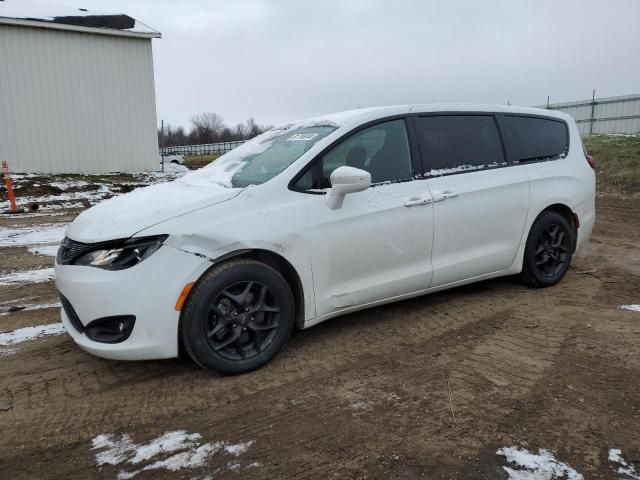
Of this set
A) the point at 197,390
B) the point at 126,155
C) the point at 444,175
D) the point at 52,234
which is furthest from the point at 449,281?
the point at 126,155

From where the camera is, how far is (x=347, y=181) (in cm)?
333

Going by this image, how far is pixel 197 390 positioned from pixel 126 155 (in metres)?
15.1

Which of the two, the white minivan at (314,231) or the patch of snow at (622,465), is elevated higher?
the white minivan at (314,231)

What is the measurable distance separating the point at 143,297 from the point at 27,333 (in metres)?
1.70

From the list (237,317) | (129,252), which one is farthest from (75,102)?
(237,317)

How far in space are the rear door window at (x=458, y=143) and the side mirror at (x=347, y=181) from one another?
2.72 ft

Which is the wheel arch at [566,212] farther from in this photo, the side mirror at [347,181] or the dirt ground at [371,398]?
the side mirror at [347,181]

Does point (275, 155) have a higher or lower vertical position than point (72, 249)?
higher

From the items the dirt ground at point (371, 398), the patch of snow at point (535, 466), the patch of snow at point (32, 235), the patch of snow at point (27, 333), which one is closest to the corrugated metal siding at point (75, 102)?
the patch of snow at point (32, 235)

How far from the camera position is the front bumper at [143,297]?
9.49 ft

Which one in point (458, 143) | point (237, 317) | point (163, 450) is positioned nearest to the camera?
point (163, 450)

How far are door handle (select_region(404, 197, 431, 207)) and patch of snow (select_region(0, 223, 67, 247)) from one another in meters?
5.76

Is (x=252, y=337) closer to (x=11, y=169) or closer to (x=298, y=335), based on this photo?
(x=298, y=335)

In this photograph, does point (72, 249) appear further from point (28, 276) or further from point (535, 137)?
point (535, 137)
